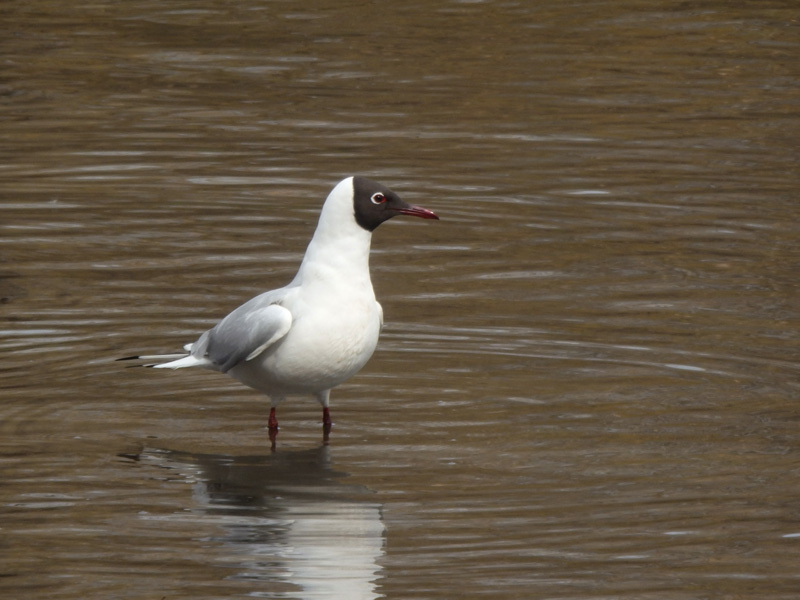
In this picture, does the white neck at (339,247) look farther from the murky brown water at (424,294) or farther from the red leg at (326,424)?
the murky brown water at (424,294)

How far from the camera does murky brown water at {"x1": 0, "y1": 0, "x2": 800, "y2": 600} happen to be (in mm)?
6316

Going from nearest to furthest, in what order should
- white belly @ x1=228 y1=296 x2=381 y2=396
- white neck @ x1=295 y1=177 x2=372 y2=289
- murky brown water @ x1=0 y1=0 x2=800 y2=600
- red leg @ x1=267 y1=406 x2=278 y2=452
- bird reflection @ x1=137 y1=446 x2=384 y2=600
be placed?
bird reflection @ x1=137 y1=446 x2=384 y2=600
murky brown water @ x1=0 y1=0 x2=800 y2=600
white belly @ x1=228 y1=296 x2=381 y2=396
white neck @ x1=295 y1=177 x2=372 y2=289
red leg @ x1=267 y1=406 x2=278 y2=452

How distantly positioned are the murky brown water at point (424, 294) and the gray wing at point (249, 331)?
1.42ft

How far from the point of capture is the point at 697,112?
14688mm

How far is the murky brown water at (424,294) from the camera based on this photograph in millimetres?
6316

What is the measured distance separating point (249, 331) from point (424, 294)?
2891mm

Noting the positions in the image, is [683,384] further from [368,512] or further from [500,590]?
[500,590]

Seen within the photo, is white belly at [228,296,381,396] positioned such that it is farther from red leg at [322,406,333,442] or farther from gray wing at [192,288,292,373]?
red leg at [322,406,333,442]

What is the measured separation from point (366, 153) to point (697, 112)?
10.7 feet

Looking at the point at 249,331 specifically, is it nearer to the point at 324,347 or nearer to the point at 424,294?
the point at 324,347

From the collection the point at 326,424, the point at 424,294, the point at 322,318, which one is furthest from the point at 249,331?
the point at 424,294

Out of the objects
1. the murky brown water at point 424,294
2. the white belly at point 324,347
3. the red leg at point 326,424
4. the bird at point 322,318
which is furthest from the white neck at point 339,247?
the murky brown water at point 424,294

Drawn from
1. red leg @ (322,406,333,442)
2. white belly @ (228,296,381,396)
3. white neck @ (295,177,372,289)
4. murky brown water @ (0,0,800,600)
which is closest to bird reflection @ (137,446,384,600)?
murky brown water @ (0,0,800,600)

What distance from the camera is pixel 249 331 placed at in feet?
24.2
